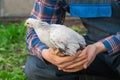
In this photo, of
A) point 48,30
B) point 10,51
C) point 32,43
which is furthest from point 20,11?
point 48,30

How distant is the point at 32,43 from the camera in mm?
2359

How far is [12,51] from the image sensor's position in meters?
3.69

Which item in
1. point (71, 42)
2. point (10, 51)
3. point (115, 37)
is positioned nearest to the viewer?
point (71, 42)

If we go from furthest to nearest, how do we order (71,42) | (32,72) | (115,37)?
(32,72)
(115,37)
(71,42)

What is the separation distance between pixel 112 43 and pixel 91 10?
0.23m

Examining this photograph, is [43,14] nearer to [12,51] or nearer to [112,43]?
[112,43]

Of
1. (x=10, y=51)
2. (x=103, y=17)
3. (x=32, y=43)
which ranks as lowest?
(x=10, y=51)

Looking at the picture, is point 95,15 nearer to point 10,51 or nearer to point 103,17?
point 103,17

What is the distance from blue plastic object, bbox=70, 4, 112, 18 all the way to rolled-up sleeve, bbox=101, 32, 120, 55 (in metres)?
0.16

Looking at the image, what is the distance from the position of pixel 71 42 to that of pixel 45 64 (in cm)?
45

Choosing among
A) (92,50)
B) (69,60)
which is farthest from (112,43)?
(69,60)

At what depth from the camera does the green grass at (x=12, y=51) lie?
3.15 m

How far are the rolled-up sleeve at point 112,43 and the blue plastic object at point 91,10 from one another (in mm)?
161

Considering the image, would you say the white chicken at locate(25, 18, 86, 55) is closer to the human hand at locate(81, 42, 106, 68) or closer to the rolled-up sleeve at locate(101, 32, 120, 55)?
the human hand at locate(81, 42, 106, 68)
